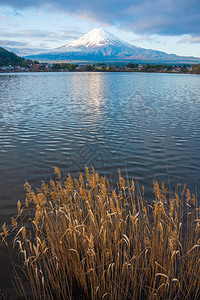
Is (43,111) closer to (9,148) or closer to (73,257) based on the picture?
(9,148)

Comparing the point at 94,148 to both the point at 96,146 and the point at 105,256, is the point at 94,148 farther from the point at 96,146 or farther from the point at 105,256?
the point at 105,256

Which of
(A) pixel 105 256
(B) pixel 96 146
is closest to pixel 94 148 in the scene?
(B) pixel 96 146

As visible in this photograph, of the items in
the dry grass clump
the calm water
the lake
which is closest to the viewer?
the dry grass clump

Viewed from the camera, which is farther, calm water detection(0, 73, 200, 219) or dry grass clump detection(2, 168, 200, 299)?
calm water detection(0, 73, 200, 219)

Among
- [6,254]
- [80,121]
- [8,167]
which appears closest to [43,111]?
[80,121]

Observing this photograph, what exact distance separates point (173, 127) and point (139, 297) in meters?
21.5

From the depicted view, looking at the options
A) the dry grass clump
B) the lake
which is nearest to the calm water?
the lake

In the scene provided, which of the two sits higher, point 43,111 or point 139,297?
point 43,111

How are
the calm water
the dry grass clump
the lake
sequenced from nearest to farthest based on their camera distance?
1. the dry grass clump
2. the lake
3. the calm water

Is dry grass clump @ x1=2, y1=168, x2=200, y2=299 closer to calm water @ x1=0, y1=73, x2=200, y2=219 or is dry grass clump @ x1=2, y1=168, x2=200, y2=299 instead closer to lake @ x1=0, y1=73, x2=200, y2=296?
lake @ x1=0, y1=73, x2=200, y2=296

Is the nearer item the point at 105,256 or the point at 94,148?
the point at 105,256

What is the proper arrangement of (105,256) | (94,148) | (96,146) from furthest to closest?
(96,146), (94,148), (105,256)

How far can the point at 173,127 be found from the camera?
2567 cm

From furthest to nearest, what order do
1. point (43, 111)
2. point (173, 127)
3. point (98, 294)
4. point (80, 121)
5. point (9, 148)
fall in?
point (43, 111)
point (80, 121)
point (173, 127)
point (9, 148)
point (98, 294)
